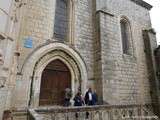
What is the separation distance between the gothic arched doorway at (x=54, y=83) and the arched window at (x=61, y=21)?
1345 mm

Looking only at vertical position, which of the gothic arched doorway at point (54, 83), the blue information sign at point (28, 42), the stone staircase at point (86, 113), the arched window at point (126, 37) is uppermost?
the arched window at point (126, 37)

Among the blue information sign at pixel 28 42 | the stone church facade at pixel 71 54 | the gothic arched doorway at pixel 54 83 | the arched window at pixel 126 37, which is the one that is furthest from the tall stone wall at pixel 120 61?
the blue information sign at pixel 28 42

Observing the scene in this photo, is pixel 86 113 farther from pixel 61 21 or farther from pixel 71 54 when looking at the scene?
pixel 61 21

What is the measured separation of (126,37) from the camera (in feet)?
32.6

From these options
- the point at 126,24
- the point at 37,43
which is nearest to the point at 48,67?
the point at 37,43

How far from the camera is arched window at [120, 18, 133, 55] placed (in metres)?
9.65

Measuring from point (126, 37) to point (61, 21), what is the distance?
15.1 ft

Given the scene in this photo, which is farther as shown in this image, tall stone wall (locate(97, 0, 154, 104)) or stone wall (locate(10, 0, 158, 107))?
tall stone wall (locate(97, 0, 154, 104))

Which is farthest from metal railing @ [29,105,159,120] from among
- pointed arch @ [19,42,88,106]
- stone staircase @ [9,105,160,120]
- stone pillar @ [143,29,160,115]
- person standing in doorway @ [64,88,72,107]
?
stone pillar @ [143,29,160,115]

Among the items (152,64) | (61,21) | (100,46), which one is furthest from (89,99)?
(152,64)

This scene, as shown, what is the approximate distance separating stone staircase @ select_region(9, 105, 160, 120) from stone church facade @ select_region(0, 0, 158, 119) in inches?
39.3

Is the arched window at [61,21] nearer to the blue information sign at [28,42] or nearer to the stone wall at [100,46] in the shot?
→ the stone wall at [100,46]

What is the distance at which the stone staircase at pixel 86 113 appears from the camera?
4508mm

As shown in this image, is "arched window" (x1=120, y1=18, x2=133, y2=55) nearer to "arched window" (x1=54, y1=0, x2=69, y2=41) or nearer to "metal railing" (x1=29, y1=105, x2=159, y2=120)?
"arched window" (x1=54, y1=0, x2=69, y2=41)
